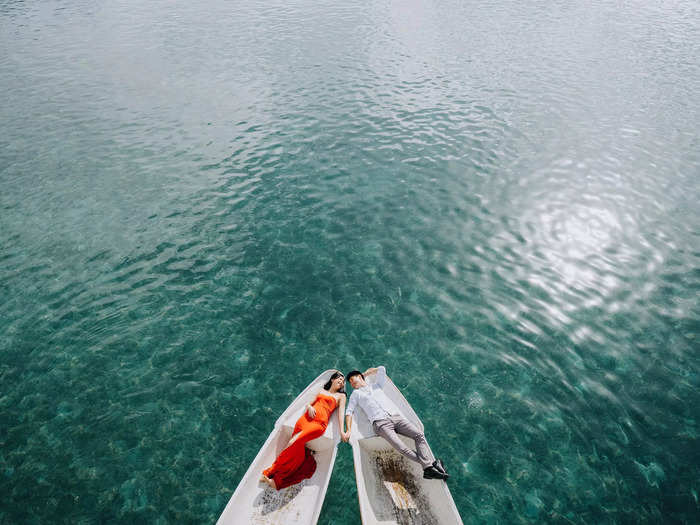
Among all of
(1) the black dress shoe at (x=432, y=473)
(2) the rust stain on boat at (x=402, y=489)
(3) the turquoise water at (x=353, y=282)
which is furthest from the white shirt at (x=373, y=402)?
(1) the black dress shoe at (x=432, y=473)

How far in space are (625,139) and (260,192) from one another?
24.9 m

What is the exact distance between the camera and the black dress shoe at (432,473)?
8.89 metres

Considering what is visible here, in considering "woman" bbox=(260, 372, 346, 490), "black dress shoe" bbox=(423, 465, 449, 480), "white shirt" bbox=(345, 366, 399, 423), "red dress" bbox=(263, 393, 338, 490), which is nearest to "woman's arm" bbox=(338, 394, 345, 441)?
"woman" bbox=(260, 372, 346, 490)

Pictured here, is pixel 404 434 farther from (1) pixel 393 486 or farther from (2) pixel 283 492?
(2) pixel 283 492

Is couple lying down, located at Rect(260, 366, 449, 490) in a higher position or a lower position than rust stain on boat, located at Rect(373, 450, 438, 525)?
higher

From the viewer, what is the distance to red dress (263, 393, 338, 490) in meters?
9.34

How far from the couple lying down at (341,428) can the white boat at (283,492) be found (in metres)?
0.22

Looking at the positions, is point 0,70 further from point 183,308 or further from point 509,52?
point 509,52

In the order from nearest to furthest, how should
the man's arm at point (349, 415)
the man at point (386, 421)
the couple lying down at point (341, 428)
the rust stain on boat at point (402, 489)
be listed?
the rust stain on boat at point (402, 489) → the man at point (386, 421) → the couple lying down at point (341, 428) → the man's arm at point (349, 415)

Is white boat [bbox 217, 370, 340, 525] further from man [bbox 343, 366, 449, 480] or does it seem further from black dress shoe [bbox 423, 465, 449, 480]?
black dress shoe [bbox 423, 465, 449, 480]

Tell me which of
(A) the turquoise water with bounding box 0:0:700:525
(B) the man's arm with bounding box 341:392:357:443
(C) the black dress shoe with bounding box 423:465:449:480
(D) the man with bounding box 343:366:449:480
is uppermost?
(C) the black dress shoe with bounding box 423:465:449:480

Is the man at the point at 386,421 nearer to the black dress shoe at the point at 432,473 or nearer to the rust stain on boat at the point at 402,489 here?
the black dress shoe at the point at 432,473

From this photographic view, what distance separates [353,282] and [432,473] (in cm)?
837

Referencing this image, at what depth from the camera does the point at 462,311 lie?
14.5 metres
